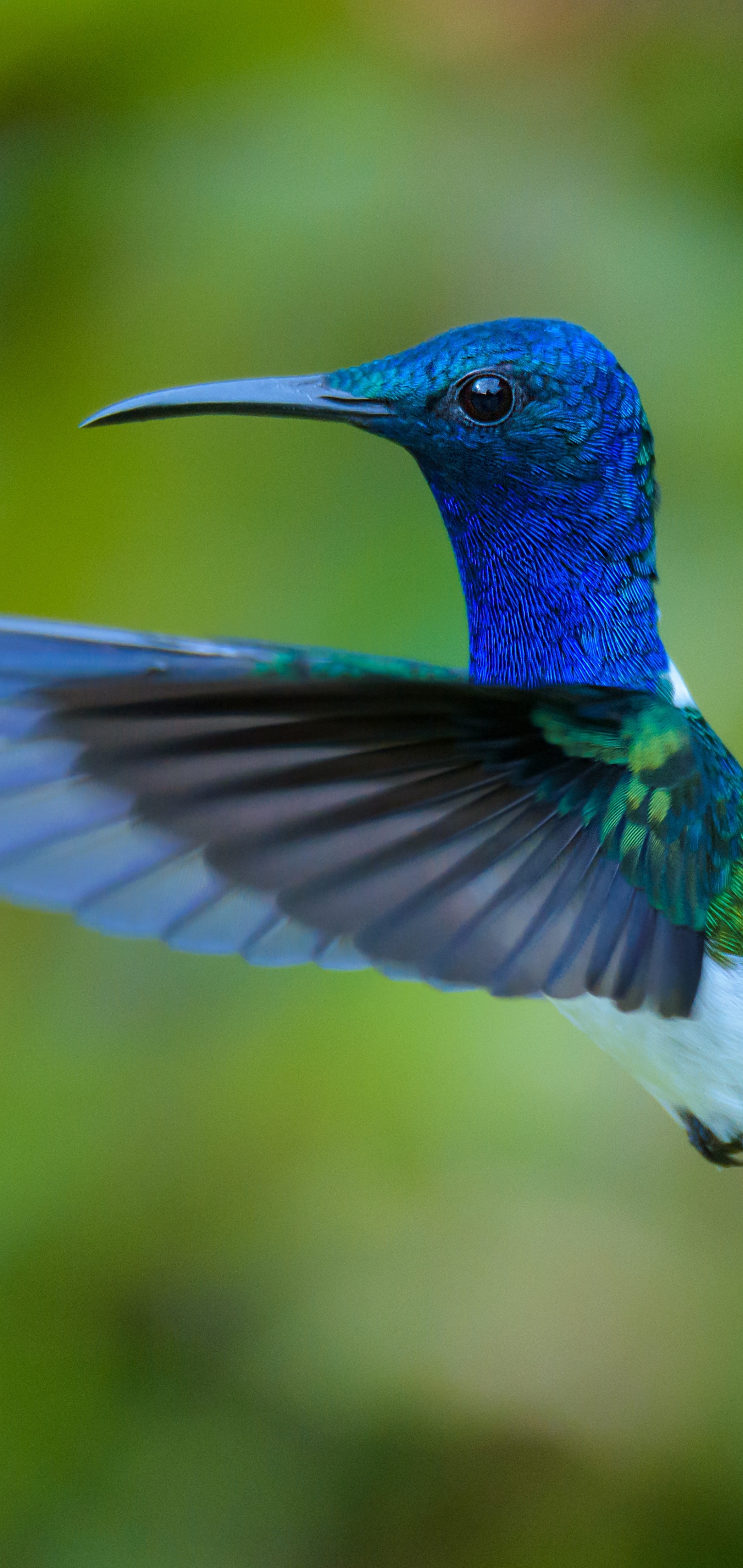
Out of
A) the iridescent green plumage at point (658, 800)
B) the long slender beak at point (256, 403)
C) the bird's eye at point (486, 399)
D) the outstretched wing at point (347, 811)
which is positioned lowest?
the outstretched wing at point (347, 811)

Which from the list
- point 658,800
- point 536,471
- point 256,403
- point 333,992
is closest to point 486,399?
point 536,471

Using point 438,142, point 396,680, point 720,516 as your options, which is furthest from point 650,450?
point 438,142

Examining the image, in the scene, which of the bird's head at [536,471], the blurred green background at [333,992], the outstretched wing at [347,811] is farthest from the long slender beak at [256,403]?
the blurred green background at [333,992]

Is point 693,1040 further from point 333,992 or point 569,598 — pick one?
point 333,992

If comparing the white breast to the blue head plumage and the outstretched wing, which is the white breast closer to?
the outstretched wing

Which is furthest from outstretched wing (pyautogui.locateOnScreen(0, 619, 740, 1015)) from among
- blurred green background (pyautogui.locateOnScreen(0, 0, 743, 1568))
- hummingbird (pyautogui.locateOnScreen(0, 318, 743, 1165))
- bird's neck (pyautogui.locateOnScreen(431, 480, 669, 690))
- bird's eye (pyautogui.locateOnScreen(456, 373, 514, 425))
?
blurred green background (pyautogui.locateOnScreen(0, 0, 743, 1568))

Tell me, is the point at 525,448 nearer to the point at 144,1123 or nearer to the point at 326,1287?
the point at 144,1123

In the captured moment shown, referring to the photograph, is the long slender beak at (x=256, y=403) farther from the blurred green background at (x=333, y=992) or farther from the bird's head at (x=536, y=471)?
the blurred green background at (x=333, y=992)
